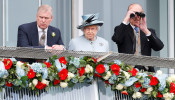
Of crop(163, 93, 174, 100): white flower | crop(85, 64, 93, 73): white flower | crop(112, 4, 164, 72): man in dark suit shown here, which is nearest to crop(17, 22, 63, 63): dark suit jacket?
crop(112, 4, 164, 72): man in dark suit

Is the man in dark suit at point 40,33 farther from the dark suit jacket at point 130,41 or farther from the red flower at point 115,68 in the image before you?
the red flower at point 115,68

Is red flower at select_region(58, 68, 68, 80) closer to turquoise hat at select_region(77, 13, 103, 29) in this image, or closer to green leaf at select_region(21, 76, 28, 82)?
green leaf at select_region(21, 76, 28, 82)

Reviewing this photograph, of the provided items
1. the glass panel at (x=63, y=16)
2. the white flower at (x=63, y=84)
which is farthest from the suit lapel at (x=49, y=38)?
the glass panel at (x=63, y=16)

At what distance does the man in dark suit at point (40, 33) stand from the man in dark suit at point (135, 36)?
32.0 inches

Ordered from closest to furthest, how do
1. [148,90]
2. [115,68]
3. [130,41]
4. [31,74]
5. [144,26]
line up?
[31,74]
[115,68]
[148,90]
[144,26]
[130,41]

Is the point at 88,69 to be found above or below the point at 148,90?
above

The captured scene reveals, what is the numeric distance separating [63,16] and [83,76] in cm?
511

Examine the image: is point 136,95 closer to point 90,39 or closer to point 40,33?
point 90,39

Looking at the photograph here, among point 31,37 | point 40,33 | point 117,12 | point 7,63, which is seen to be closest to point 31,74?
point 7,63

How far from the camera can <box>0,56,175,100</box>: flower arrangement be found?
225 inches

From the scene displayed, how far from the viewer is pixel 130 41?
7828 mm

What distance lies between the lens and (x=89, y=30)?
A: 7.68m

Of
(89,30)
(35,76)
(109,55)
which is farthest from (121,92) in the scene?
(89,30)

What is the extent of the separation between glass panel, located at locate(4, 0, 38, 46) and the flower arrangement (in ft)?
14.0
